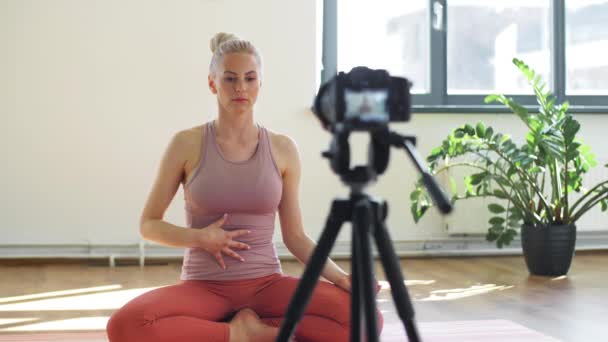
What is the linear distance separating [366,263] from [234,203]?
0.93m

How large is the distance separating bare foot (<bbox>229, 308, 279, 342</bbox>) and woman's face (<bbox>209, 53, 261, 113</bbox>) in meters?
0.47

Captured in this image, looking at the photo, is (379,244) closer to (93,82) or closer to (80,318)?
(80,318)

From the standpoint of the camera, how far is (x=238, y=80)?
1.90 m

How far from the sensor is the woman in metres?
1.89

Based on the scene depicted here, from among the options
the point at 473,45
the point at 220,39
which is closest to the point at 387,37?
the point at 473,45

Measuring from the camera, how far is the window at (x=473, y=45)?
15.6 ft

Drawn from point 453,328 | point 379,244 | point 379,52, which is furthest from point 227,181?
point 379,52

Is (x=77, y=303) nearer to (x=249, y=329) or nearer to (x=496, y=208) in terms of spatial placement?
(x=249, y=329)

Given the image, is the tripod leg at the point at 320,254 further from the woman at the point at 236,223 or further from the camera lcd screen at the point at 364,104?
the woman at the point at 236,223

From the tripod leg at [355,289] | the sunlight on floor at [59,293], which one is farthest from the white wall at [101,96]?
the tripod leg at [355,289]

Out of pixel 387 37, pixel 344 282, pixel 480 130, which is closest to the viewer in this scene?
pixel 344 282

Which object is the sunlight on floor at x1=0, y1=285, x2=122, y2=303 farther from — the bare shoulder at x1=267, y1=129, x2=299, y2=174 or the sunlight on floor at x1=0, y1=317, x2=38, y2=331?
the bare shoulder at x1=267, y1=129, x2=299, y2=174

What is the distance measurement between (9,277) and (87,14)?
4.72 ft

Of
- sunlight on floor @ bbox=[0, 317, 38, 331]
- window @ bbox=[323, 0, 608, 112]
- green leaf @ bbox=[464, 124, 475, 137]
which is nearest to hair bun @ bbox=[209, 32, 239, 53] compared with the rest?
sunlight on floor @ bbox=[0, 317, 38, 331]
